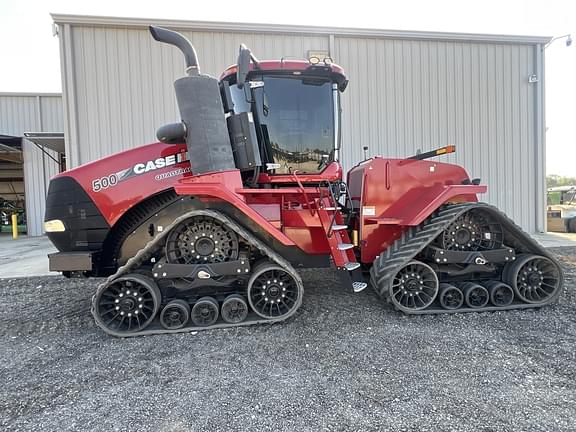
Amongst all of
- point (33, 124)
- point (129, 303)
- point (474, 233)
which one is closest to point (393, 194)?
point (474, 233)

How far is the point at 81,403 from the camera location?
208 cm

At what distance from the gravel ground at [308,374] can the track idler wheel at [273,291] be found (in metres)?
0.17

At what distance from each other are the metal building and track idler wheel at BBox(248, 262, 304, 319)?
18.7ft

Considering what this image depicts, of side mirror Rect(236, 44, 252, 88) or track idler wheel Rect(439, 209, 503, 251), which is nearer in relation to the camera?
side mirror Rect(236, 44, 252, 88)

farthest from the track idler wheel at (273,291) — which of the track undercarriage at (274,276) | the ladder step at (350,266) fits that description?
the ladder step at (350,266)

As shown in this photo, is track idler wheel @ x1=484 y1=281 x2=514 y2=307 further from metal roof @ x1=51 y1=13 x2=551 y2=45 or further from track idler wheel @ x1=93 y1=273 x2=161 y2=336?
metal roof @ x1=51 y1=13 x2=551 y2=45

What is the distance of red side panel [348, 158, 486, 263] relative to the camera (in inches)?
146

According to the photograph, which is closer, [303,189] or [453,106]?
[303,189]

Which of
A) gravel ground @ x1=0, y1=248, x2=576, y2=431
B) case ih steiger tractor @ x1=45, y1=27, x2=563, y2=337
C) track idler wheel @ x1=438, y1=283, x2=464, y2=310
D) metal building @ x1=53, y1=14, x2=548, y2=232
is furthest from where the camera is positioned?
metal building @ x1=53, y1=14, x2=548, y2=232

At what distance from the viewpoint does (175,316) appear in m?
3.08

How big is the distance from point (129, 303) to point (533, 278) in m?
4.29

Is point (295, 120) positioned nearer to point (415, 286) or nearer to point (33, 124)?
point (415, 286)

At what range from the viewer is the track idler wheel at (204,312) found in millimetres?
3092

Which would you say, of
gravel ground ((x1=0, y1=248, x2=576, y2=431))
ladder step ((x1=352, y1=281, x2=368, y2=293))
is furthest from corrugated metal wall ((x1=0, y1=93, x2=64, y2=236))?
ladder step ((x1=352, y1=281, x2=368, y2=293))
